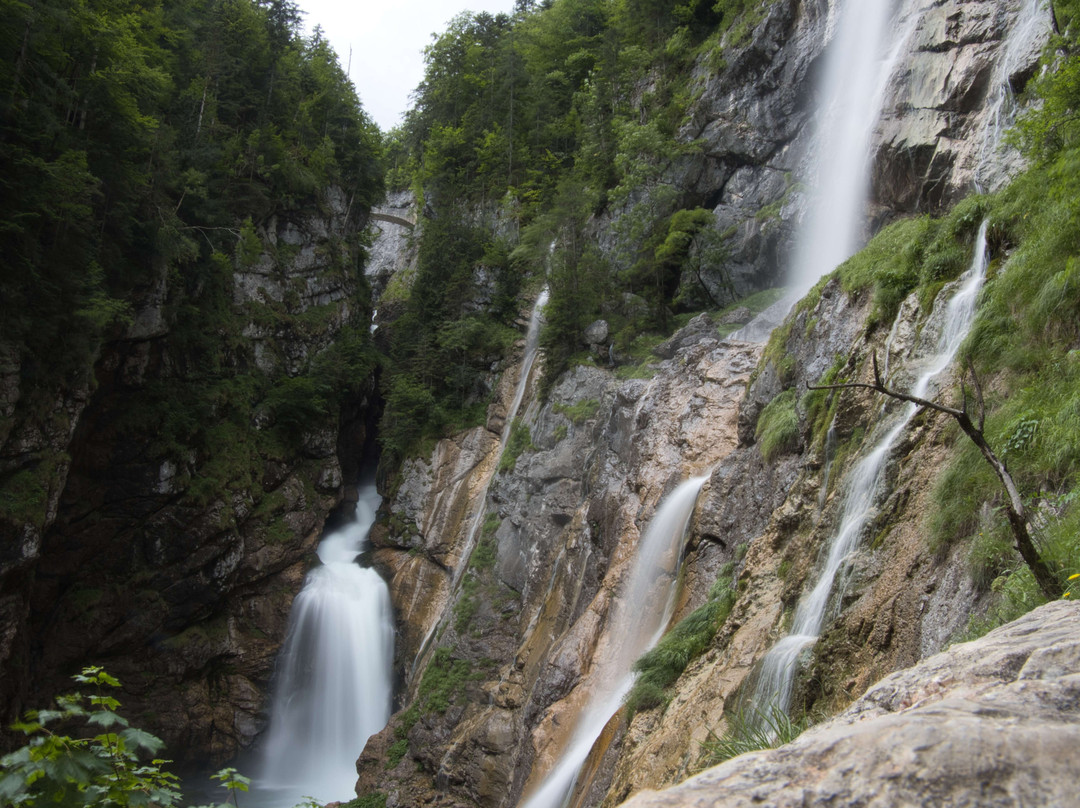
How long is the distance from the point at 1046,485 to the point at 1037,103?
35.1ft

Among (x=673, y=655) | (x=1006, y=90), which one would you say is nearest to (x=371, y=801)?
(x=673, y=655)

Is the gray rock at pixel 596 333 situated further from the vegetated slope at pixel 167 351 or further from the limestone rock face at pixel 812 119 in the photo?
the vegetated slope at pixel 167 351

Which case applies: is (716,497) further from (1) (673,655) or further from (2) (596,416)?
(2) (596,416)

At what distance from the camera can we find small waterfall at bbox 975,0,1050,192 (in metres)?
12.9

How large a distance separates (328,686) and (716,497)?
54.9 feet

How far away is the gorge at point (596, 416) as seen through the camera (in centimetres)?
601

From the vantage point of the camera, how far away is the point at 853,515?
7.16 m

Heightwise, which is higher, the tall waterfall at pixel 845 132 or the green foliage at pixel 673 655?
the tall waterfall at pixel 845 132

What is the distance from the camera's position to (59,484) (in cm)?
1767

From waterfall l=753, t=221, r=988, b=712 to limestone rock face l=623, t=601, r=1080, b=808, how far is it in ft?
12.8

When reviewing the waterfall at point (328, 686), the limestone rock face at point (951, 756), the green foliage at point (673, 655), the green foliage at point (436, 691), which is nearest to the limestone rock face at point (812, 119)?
the green foliage at point (673, 655)

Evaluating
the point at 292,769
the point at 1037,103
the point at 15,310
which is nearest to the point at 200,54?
the point at 15,310

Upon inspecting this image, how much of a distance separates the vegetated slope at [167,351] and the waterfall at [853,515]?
682 inches

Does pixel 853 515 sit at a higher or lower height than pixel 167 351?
lower
